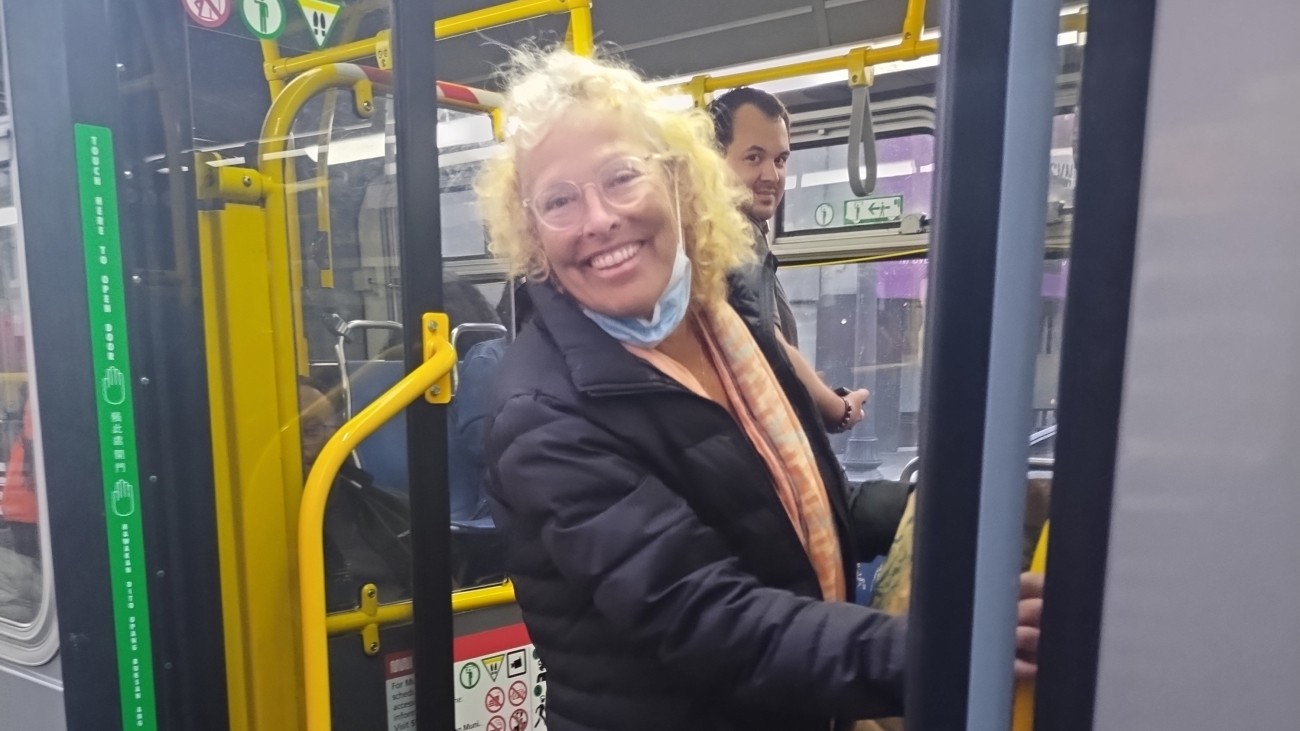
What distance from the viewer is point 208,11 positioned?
5.23 ft

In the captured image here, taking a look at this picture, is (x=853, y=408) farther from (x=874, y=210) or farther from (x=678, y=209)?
(x=874, y=210)

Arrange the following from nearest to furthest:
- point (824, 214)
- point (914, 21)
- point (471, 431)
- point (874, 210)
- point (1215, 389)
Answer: point (1215, 389) → point (914, 21) → point (471, 431) → point (874, 210) → point (824, 214)

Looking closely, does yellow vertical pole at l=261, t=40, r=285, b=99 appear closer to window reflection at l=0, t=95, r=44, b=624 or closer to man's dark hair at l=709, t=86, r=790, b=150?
window reflection at l=0, t=95, r=44, b=624

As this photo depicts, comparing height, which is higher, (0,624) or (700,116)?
(700,116)

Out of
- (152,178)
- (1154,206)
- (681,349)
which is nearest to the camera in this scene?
(1154,206)

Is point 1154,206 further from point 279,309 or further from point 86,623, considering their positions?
point 86,623

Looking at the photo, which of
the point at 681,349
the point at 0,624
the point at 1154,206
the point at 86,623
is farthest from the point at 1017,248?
the point at 0,624

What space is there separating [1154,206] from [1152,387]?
128mm

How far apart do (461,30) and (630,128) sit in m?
1.24

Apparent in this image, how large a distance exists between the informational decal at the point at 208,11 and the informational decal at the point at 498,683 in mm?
1462

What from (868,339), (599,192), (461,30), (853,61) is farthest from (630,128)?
(868,339)

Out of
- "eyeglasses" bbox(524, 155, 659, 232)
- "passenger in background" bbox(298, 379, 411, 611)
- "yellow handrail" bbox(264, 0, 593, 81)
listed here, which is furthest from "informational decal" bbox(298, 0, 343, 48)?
"eyeglasses" bbox(524, 155, 659, 232)

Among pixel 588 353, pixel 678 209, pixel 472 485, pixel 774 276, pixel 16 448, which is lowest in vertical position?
pixel 472 485

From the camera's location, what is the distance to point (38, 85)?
1.39 metres
